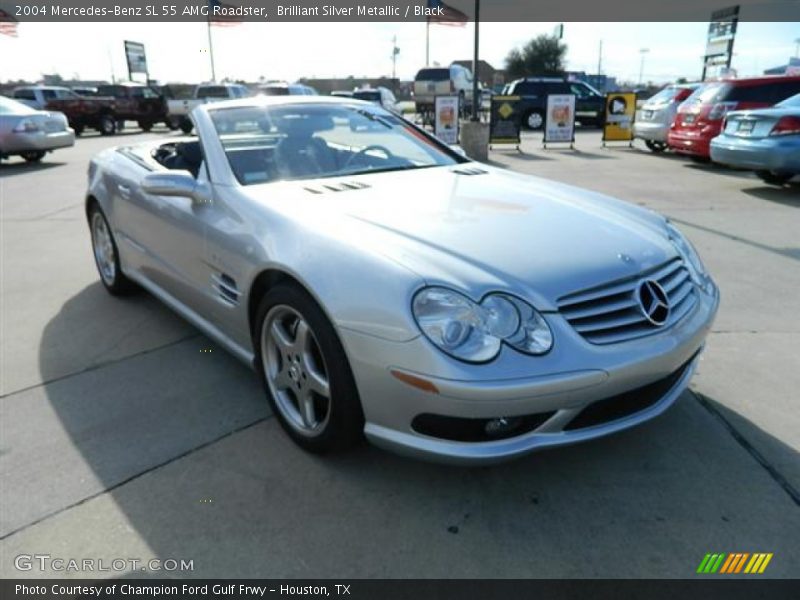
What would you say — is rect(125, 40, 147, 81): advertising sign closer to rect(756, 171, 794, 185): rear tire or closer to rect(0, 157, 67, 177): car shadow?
rect(0, 157, 67, 177): car shadow

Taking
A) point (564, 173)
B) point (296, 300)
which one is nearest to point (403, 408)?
point (296, 300)

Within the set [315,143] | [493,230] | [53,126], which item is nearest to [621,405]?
[493,230]

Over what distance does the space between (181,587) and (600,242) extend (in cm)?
193

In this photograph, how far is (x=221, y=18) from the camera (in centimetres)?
2219

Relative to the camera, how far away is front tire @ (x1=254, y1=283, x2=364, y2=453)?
7.32ft

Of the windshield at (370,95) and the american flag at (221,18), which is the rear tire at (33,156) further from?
the windshield at (370,95)

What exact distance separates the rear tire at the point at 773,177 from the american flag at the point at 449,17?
834cm

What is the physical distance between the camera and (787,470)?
94.7 inches

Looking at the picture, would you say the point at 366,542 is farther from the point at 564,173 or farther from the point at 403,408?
the point at 564,173

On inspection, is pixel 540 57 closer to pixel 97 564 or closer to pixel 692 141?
pixel 692 141

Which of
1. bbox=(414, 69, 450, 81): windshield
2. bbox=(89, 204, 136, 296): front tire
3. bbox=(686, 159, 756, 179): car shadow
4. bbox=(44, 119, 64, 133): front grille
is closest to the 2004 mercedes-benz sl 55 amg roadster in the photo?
bbox=(89, 204, 136, 296): front tire

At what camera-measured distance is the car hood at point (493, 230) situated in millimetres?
2127

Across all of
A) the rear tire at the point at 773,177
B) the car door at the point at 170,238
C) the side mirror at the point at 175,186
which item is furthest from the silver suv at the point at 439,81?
the side mirror at the point at 175,186

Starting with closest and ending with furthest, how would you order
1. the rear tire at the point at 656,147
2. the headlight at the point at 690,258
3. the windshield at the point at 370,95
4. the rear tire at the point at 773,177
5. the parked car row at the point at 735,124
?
1. the headlight at the point at 690,258
2. the parked car row at the point at 735,124
3. the rear tire at the point at 773,177
4. the rear tire at the point at 656,147
5. the windshield at the point at 370,95
